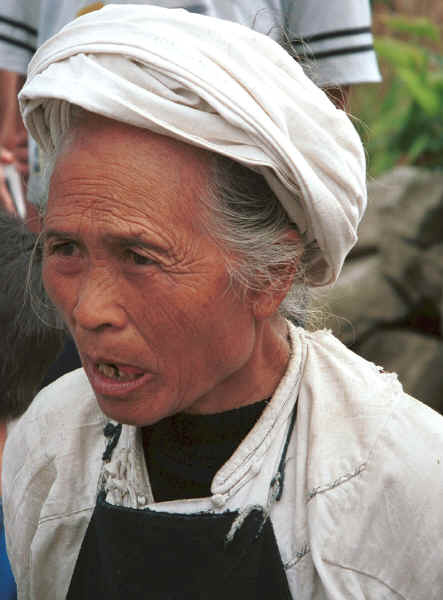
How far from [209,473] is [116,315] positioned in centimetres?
53

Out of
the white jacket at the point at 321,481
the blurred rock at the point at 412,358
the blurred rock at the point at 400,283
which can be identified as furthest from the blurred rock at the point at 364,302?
the white jacket at the point at 321,481

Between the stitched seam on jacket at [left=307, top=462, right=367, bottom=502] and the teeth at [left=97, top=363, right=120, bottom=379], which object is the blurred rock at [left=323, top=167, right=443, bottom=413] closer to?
the stitched seam on jacket at [left=307, top=462, right=367, bottom=502]

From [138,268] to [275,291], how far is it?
0.35 m

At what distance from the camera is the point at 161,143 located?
1.68 meters

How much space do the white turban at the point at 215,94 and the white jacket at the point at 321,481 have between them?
0.43 meters

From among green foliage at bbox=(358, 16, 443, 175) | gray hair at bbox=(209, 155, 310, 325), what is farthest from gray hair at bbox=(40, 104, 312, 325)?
green foliage at bbox=(358, 16, 443, 175)

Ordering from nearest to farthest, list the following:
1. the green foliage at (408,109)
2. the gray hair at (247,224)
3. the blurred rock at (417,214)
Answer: the gray hair at (247,224)
the blurred rock at (417,214)
the green foliage at (408,109)

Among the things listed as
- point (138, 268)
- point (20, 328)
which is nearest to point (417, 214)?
point (20, 328)

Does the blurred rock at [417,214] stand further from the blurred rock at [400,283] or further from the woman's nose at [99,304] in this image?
the woman's nose at [99,304]

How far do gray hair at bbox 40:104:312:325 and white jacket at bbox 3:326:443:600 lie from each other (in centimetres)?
32

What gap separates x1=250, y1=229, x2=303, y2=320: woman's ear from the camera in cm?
187

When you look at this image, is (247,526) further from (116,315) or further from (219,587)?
(116,315)

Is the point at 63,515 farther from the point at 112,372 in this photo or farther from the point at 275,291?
the point at 275,291

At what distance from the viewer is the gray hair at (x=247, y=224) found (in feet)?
5.71
